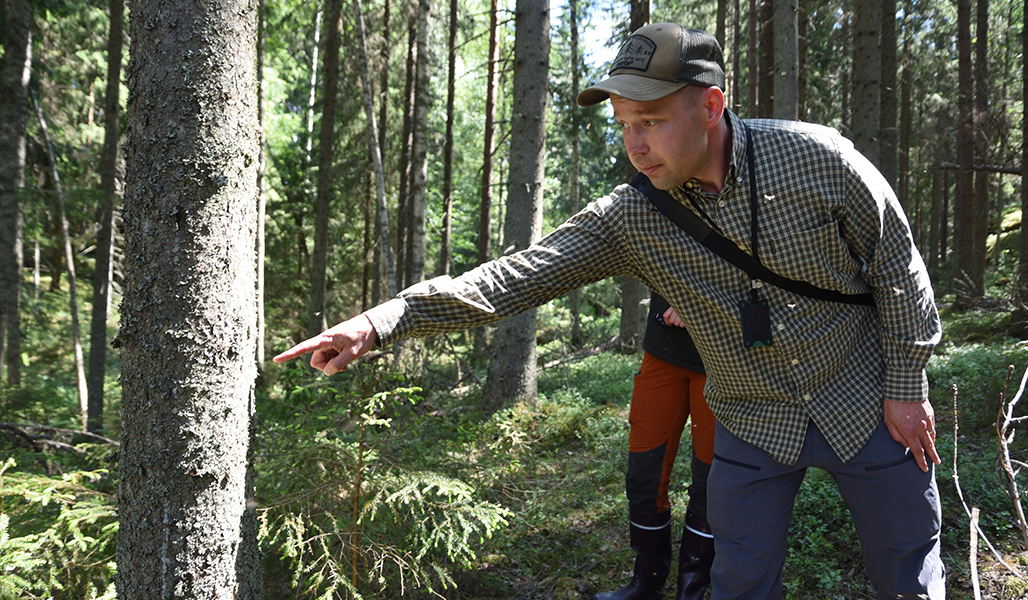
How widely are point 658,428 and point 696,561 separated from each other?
0.69 metres

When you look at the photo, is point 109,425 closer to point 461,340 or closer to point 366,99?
point 366,99

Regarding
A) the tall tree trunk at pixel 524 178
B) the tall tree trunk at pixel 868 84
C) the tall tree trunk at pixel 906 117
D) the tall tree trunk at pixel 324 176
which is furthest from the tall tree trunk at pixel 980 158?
the tall tree trunk at pixel 324 176

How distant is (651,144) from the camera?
2.05 meters

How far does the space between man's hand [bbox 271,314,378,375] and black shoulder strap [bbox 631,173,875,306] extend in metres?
1.12

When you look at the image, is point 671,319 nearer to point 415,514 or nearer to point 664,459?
point 664,459

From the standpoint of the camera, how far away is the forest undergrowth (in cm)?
294

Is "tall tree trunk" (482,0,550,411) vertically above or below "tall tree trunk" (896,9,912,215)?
below

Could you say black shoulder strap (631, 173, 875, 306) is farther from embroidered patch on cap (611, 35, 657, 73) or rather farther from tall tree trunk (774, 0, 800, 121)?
tall tree trunk (774, 0, 800, 121)

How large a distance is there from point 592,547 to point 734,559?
227cm

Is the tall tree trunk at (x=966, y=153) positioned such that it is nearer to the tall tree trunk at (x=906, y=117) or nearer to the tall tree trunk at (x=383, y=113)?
the tall tree trunk at (x=906, y=117)

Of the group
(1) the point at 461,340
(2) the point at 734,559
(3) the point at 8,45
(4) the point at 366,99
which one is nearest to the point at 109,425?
(3) the point at 8,45

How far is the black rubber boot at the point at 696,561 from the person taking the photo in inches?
125

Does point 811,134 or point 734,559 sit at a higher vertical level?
point 811,134

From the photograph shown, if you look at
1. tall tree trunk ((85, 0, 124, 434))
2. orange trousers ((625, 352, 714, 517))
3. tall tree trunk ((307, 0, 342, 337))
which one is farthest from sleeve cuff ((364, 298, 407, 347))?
tall tree trunk ((307, 0, 342, 337))
